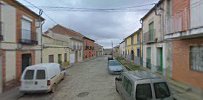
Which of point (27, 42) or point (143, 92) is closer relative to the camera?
point (143, 92)

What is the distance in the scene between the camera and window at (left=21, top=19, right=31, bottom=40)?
14805 millimetres

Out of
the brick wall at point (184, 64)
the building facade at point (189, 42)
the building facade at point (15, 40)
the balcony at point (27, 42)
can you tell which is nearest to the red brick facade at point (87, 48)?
the building facade at point (15, 40)

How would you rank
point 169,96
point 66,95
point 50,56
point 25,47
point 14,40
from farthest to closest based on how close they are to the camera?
1. point 50,56
2. point 25,47
3. point 14,40
4. point 66,95
5. point 169,96

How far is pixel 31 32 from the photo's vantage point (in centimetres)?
1617

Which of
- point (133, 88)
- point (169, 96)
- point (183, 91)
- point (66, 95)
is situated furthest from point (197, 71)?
point (66, 95)

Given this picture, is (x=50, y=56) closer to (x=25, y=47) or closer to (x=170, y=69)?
(x=25, y=47)

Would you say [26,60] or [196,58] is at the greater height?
[196,58]

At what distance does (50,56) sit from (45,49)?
2.47 m

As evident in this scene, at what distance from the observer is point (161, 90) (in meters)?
6.57

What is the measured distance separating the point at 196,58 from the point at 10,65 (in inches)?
429

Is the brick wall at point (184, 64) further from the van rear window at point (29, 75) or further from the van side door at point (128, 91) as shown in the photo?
the van rear window at point (29, 75)

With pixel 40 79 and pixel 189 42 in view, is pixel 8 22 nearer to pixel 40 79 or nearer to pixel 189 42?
pixel 40 79

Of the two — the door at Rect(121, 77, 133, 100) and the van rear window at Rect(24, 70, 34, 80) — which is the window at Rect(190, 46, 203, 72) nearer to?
the door at Rect(121, 77, 133, 100)

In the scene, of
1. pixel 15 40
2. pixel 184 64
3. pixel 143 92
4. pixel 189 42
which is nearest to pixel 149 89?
pixel 143 92
